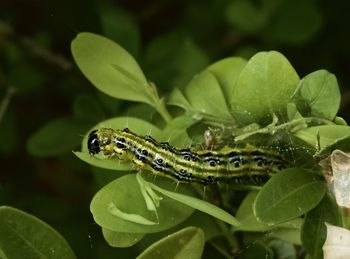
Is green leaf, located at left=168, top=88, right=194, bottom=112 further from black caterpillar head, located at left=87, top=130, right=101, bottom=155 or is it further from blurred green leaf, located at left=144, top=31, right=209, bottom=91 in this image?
blurred green leaf, located at left=144, top=31, right=209, bottom=91

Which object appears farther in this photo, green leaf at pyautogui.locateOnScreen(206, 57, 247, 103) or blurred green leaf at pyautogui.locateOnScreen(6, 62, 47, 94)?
blurred green leaf at pyautogui.locateOnScreen(6, 62, 47, 94)

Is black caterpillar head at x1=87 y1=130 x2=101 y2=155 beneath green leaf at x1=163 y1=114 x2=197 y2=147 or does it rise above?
beneath

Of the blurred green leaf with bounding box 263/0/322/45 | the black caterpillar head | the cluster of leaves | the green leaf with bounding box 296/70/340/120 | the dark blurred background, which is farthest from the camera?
the blurred green leaf with bounding box 263/0/322/45

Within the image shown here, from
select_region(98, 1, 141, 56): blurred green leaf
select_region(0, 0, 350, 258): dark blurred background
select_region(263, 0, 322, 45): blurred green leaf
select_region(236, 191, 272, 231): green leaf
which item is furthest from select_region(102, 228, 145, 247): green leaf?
select_region(263, 0, 322, 45): blurred green leaf

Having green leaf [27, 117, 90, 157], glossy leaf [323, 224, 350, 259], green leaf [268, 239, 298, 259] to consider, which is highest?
glossy leaf [323, 224, 350, 259]

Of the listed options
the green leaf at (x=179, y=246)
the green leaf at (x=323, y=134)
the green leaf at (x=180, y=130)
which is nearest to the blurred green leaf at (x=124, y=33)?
the green leaf at (x=180, y=130)

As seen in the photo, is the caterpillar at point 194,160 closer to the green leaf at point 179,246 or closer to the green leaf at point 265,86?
the green leaf at point 265,86
